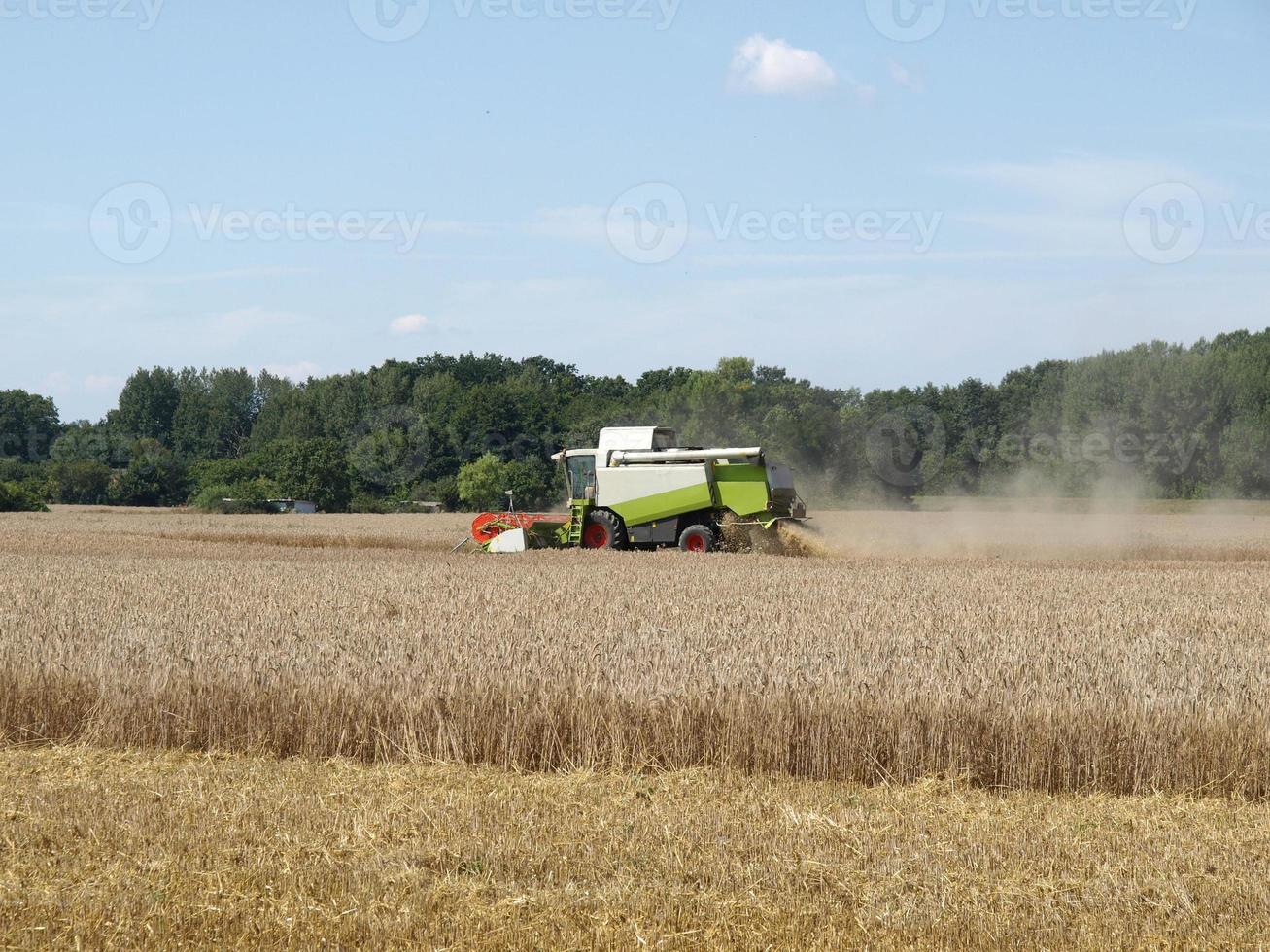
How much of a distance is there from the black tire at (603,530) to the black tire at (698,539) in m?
1.50

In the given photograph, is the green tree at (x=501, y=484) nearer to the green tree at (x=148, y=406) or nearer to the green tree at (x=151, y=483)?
the green tree at (x=151, y=483)

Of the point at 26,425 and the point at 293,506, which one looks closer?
the point at 293,506

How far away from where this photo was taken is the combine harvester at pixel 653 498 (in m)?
26.3

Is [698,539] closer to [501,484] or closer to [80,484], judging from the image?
[501,484]

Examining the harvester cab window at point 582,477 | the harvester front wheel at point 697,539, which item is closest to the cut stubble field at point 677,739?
the harvester front wheel at point 697,539

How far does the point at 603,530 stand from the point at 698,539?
2293 mm

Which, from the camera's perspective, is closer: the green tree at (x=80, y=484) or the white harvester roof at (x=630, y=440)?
the white harvester roof at (x=630, y=440)

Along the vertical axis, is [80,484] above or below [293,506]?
above

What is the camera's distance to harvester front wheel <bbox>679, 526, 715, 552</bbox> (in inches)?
1031

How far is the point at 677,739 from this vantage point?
346 inches

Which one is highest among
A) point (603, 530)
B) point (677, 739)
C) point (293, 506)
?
point (603, 530)

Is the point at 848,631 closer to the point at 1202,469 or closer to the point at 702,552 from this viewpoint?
the point at 702,552

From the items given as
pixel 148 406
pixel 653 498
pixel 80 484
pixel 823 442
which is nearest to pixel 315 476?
pixel 80 484

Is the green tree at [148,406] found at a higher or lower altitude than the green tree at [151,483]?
higher
